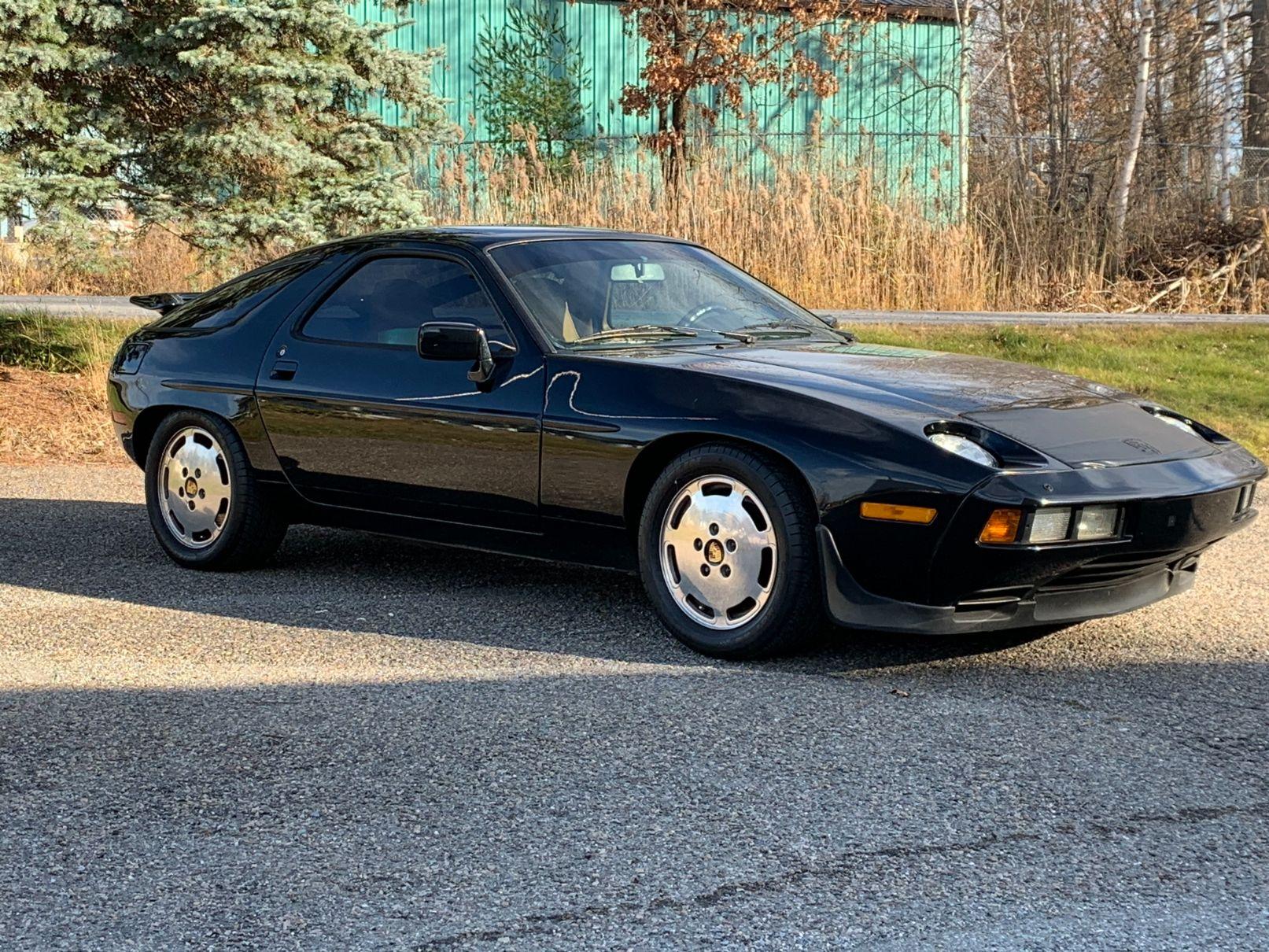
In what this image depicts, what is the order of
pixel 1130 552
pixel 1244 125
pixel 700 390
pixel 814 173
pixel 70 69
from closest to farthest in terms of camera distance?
pixel 1130 552
pixel 700 390
pixel 70 69
pixel 814 173
pixel 1244 125

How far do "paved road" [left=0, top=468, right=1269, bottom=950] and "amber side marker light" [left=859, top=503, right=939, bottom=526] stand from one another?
Result: 0.51 m

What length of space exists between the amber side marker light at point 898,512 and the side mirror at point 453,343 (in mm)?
1518

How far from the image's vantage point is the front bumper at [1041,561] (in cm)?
464

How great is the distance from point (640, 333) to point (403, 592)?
1.40 meters

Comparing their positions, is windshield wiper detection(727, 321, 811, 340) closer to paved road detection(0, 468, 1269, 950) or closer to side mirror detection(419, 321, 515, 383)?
side mirror detection(419, 321, 515, 383)

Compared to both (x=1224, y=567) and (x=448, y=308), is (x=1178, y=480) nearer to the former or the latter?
(x=1224, y=567)

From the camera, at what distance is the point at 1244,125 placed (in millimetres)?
25062

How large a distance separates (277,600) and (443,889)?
302 cm

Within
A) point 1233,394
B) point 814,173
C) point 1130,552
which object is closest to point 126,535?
point 1130,552

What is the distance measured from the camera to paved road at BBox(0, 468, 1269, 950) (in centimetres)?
313

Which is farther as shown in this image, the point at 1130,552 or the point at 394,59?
the point at 394,59

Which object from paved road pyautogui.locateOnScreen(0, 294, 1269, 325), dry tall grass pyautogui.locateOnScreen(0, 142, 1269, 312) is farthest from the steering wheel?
dry tall grass pyautogui.locateOnScreen(0, 142, 1269, 312)

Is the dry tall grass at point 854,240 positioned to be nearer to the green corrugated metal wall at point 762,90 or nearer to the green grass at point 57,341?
the green grass at point 57,341

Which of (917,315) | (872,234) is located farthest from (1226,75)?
(917,315)
